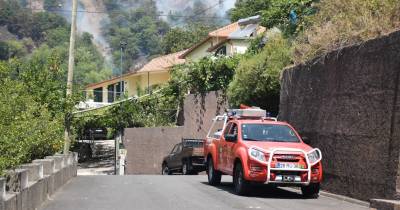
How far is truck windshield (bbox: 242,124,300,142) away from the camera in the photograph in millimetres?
15625

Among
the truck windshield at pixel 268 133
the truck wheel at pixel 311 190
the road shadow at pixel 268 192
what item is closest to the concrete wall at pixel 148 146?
the road shadow at pixel 268 192

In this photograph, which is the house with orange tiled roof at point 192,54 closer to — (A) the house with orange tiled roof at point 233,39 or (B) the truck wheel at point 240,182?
(A) the house with orange tiled roof at point 233,39

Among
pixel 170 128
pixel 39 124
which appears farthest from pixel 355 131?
pixel 170 128

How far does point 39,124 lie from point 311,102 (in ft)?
23.8

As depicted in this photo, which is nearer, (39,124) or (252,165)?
(252,165)

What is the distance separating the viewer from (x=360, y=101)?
14.1m

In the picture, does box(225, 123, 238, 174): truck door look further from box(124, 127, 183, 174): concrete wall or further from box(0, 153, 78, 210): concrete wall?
box(124, 127, 183, 174): concrete wall

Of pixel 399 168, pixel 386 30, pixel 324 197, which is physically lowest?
pixel 324 197

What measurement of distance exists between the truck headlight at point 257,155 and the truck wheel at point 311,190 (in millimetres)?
1359

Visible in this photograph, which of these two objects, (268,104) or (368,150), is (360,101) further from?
(268,104)

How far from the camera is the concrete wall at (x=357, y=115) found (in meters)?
12.7

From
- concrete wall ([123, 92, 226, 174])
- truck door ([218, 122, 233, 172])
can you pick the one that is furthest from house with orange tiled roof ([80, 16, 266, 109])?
truck door ([218, 122, 233, 172])

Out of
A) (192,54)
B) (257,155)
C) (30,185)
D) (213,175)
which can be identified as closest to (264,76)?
(213,175)

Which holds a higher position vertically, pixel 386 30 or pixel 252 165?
pixel 386 30
